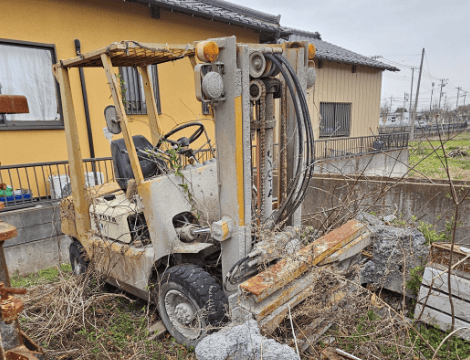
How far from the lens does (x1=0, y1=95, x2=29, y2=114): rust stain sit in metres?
1.96

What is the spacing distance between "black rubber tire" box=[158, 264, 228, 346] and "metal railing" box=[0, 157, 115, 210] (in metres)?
3.54

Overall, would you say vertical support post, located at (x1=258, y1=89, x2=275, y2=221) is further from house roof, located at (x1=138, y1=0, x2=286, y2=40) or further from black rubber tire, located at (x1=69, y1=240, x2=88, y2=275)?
house roof, located at (x1=138, y1=0, x2=286, y2=40)

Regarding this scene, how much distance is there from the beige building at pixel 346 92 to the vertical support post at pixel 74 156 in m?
9.55

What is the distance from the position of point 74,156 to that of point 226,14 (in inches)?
259

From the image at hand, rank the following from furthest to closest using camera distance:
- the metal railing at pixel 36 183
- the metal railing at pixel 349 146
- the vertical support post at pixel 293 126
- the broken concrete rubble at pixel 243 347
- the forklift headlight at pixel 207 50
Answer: the metal railing at pixel 349 146
the metal railing at pixel 36 183
the vertical support post at pixel 293 126
the forklift headlight at pixel 207 50
the broken concrete rubble at pixel 243 347

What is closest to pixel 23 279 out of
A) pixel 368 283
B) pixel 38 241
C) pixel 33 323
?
pixel 38 241

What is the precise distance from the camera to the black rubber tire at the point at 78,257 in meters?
3.94

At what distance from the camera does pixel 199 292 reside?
8.59ft

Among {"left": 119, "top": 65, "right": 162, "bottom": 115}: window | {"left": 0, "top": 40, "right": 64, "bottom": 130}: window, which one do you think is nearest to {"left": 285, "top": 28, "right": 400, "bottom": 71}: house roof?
{"left": 119, "top": 65, "right": 162, "bottom": 115}: window

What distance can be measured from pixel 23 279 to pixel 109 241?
2.87 m

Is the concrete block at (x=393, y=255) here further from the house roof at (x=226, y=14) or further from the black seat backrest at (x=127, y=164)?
the house roof at (x=226, y=14)

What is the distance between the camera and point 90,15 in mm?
6820

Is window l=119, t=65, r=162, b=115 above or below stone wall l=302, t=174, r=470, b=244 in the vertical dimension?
above

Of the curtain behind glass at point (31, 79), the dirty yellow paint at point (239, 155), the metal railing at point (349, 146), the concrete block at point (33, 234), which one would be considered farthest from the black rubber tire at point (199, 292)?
the metal railing at point (349, 146)
